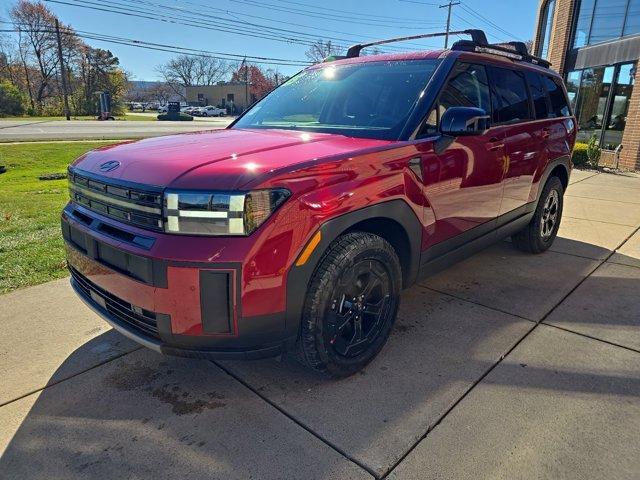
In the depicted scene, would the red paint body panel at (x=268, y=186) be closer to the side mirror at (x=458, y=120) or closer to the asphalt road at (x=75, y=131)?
the side mirror at (x=458, y=120)

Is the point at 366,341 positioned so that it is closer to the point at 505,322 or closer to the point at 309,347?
the point at 309,347

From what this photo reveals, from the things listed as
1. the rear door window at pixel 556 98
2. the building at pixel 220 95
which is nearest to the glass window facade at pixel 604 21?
the rear door window at pixel 556 98

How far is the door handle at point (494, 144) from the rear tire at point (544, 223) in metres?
1.41

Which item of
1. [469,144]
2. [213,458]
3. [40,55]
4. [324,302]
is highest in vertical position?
[40,55]

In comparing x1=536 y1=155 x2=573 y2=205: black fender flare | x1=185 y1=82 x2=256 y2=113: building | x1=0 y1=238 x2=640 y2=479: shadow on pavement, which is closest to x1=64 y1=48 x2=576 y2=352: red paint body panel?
x1=0 y1=238 x2=640 y2=479: shadow on pavement

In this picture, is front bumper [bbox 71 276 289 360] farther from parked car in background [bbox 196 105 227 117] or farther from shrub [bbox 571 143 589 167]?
parked car in background [bbox 196 105 227 117]

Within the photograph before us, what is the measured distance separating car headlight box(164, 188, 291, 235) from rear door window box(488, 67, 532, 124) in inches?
97.4

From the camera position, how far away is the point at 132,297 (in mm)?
2195

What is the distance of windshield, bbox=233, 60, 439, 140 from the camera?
3.04 meters

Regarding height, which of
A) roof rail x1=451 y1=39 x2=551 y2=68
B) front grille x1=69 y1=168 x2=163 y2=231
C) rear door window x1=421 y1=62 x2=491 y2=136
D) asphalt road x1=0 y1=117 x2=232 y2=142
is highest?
roof rail x1=451 y1=39 x2=551 y2=68

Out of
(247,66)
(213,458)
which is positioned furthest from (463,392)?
(247,66)

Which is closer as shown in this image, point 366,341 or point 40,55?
point 366,341

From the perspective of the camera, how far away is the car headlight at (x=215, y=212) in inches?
78.8

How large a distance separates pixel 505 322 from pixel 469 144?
4.42 ft
